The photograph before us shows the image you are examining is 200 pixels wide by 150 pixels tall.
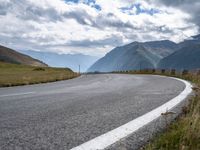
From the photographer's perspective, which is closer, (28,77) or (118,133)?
(118,133)

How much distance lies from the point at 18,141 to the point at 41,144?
1.15 ft

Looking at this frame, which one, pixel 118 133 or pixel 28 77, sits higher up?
pixel 28 77

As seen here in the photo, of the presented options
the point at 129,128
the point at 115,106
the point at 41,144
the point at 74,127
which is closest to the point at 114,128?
the point at 129,128

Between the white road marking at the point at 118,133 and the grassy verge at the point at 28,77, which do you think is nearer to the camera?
the white road marking at the point at 118,133

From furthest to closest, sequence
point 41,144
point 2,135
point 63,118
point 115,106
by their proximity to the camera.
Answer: point 115,106, point 63,118, point 2,135, point 41,144

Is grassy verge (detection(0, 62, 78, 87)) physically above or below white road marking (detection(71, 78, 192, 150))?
above

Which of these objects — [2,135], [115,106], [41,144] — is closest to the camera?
[41,144]

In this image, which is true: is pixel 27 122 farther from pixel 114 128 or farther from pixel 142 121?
pixel 142 121

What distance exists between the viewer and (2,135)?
4.56 meters

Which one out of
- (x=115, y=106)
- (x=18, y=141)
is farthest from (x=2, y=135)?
(x=115, y=106)

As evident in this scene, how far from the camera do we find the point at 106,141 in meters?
4.24

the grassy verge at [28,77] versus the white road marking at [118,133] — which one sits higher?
the grassy verge at [28,77]

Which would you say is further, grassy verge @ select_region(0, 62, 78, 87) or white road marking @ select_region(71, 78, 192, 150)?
grassy verge @ select_region(0, 62, 78, 87)

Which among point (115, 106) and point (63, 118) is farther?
point (115, 106)
